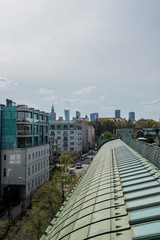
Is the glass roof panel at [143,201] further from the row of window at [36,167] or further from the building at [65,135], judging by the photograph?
the building at [65,135]

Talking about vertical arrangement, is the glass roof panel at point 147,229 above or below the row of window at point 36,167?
above

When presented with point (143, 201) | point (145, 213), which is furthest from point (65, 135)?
point (145, 213)

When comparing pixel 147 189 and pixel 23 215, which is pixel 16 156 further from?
pixel 147 189

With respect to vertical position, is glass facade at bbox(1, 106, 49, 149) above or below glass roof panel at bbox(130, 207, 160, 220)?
above

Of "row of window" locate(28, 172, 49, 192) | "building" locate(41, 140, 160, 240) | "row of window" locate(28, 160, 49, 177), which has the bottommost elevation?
"row of window" locate(28, 172, 49, 192)

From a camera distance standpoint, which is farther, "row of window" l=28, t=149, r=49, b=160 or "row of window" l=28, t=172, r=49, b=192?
"row of window" l=28, t=149, r=49, b=160

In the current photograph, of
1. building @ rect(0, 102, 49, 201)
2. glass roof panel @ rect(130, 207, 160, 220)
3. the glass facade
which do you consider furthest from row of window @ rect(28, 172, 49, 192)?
glass roof panel @ rect(130, 207, 160, 220)

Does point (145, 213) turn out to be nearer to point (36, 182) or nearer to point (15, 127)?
point (15, 127)

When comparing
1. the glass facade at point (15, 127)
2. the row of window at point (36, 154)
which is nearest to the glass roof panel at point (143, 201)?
the glass facade at point (15, 127)

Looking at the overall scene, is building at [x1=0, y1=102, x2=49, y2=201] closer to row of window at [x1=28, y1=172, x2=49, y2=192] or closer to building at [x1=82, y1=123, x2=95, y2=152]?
row of window at [x1=28, y1=172, x2=49, y2=192]

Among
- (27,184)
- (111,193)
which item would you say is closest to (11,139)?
(27,184)

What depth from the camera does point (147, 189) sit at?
21.0ft

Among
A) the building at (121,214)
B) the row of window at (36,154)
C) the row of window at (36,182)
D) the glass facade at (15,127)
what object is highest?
the glass facade at (15,127)

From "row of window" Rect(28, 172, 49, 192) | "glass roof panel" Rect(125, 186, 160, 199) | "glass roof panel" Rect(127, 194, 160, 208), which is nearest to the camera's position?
"glass roof panel" Rect(127, 194, 160, 208)
